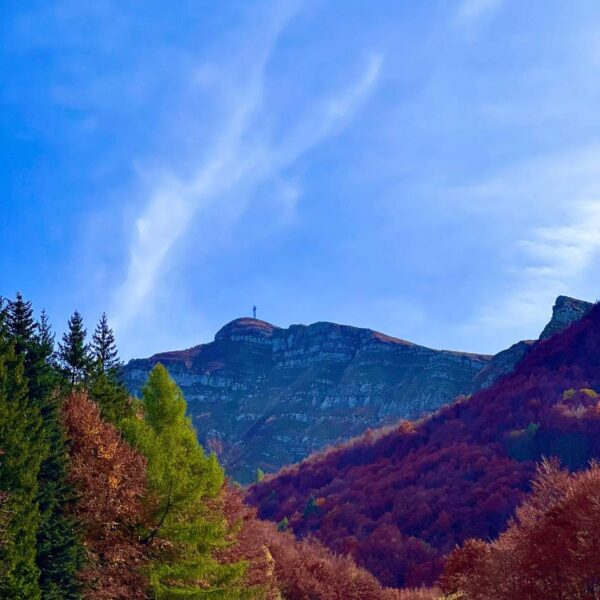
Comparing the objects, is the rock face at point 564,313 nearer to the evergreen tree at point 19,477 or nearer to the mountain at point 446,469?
the mountain at point 446,469

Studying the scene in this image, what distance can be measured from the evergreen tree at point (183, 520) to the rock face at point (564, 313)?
147 meters

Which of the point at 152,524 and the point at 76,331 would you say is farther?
the point at 76,331

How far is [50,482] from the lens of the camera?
25.7m

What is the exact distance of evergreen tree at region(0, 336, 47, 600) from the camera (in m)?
21.8

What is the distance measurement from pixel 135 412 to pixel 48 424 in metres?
15.3

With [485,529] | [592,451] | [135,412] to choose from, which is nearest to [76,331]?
[135,412]

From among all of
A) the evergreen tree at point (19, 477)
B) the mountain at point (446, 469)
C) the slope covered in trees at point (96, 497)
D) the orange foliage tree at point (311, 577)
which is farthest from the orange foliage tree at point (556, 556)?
the mountain at point (446, 469)

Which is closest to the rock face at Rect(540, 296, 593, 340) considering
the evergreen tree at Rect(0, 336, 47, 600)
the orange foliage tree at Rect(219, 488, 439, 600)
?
the orange foliage tree at Rect(219, 488, 439, 600)

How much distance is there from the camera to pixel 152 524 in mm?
27359

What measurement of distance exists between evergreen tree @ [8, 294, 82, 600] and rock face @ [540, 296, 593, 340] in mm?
150157

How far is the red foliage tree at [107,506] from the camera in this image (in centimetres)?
2628

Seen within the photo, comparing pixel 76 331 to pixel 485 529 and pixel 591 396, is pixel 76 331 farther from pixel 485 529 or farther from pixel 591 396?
pixel 591 396

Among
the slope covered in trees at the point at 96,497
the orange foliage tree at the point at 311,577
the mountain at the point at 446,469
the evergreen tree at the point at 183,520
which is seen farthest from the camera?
the mountain at the point at 446,469

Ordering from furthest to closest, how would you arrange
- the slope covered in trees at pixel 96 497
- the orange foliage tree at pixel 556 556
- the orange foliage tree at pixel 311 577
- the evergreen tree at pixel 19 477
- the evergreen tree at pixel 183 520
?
the orange foliage tree at pixel 311 577 < the evergreen tree at pixel 183 520 < the orange foliage tree at pixel 556 556 < the slope covered in trees at pixel 96 497 < the evergreen tree at pixel 19 477
